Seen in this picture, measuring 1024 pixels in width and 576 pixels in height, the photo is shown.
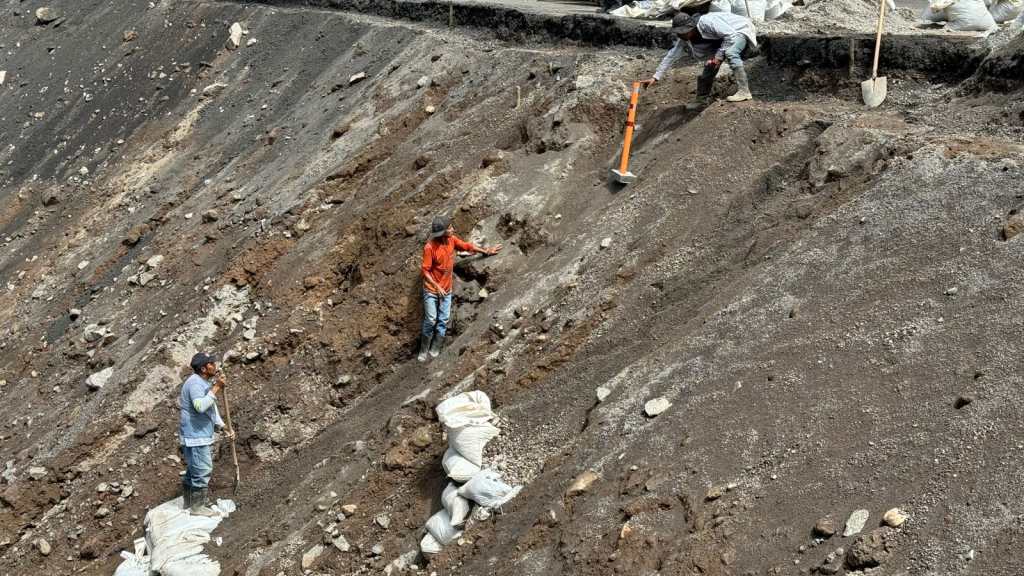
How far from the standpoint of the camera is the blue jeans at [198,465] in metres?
9.09

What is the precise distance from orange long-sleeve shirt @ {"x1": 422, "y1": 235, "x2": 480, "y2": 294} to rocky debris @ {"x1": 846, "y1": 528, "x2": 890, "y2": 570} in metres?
5.22

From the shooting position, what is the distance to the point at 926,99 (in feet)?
31.1

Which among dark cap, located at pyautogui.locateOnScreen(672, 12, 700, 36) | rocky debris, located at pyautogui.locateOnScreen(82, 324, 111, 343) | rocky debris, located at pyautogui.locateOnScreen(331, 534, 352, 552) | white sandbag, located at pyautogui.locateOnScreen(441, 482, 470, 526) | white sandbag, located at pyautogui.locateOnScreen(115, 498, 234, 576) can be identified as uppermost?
dark cap, located at pyautogui.locateOnScreen(672, 12, 700, 36)

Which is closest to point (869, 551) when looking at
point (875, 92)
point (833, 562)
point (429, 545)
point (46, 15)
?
point (833, 562)

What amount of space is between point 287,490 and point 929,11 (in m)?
9.56

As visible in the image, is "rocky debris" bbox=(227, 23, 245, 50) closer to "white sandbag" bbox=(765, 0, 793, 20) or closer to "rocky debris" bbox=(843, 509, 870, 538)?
"white sandbag" bbox=(765, 0, 793, 20)

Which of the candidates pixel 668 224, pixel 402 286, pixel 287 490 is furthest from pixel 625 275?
pixel 287 490

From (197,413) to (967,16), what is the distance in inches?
380

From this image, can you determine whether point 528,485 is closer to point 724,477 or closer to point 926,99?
A: point 724,477

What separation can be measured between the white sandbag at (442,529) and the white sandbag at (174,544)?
2.15 metres

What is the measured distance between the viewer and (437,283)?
9734 millimetres

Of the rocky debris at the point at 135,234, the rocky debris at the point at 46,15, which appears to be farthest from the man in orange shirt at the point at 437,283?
the rocky debris at the point at 46,15

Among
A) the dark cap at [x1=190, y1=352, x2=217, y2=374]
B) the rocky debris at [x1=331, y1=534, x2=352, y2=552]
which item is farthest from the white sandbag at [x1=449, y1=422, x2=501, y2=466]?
the dark cap at [x1=190, y1=352, x2=217, y2=374]

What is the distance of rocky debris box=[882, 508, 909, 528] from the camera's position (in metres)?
5.30
